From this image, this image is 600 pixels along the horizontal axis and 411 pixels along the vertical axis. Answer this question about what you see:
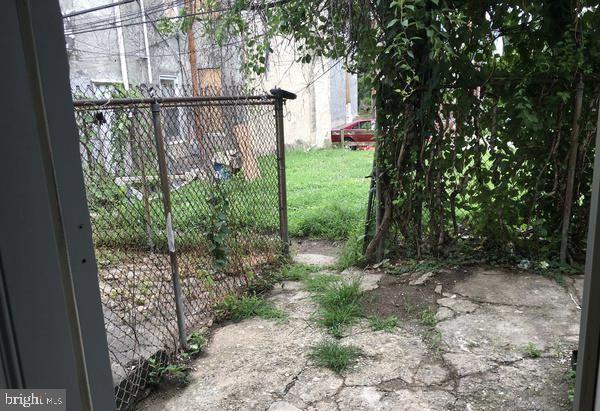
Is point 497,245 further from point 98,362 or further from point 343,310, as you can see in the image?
point 98,362

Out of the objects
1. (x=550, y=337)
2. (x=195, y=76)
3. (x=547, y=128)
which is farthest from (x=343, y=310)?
(x=195, y=76)

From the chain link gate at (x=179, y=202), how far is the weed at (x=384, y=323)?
3.60 ft

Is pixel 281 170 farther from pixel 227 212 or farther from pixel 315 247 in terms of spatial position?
pixel 315 247

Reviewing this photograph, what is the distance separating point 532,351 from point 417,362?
662 millimetres

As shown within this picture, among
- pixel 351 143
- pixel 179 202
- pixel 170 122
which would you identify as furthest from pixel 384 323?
pixel 351 143

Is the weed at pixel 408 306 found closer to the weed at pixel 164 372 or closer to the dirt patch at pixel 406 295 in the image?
the dirt patch at pixel 406 295

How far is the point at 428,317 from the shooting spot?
121 inches

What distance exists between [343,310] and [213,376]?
1051mm

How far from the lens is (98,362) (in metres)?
0.65

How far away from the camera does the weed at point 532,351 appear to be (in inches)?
101

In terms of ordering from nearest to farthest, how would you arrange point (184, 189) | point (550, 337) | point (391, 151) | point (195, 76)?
point (550, 337), point (184, 189), point (391, 151), point (195, 76)

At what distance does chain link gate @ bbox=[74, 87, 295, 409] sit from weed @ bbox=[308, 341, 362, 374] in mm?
829

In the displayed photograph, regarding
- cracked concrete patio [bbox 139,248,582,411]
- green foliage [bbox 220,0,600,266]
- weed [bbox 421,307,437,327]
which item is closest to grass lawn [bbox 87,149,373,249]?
cracked concrete patio [bbox 139,248,582,411]

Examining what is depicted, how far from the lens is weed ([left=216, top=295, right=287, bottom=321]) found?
3254 mm
